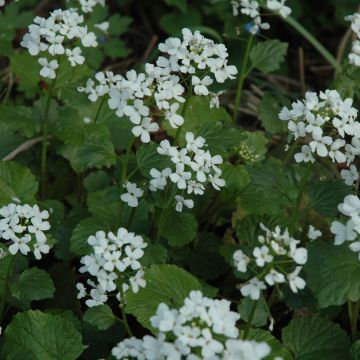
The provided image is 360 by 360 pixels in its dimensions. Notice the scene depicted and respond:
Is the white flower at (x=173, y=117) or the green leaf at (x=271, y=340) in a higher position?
the white flower at (x=173, y=117)

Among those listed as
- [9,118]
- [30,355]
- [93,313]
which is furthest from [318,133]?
[9,118]

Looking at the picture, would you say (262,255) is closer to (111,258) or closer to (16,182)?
(111,258)

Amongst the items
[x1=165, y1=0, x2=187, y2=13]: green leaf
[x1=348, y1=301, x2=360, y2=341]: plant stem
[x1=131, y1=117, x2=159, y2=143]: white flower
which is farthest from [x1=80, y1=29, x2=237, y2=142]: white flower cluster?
[x1=165, y1=0, x2=187, y2=13]: green leaf

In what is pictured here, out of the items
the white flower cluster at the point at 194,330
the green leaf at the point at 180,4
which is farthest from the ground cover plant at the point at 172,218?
the green leaf at the point at 180,4

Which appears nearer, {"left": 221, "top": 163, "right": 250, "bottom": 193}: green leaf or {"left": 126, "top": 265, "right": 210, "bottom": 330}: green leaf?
{"left": 126, "top": 265, "right": 210, "bottom": 330}: green leaf

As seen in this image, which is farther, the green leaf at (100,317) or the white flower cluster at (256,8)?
the white flower cluster at (256,8)

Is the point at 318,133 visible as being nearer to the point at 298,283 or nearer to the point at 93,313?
the point at 298,283

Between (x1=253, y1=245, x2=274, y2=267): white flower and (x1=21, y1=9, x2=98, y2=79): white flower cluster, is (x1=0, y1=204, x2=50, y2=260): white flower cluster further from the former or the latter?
(x1=253, y1=245, x2=274, y2=267): white flower

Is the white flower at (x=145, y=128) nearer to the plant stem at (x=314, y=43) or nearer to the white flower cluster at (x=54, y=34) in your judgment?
the white flower cluster at (x=54, y=34)
